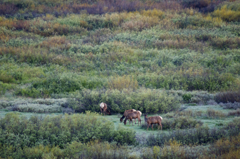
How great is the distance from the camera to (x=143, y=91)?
13.8 m

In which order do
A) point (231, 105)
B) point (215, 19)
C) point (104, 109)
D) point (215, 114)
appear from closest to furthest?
point (215, 114)
point (104, 109)
point (231, 105)
point (215, 19)

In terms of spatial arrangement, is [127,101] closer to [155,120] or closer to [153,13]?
[155,120]

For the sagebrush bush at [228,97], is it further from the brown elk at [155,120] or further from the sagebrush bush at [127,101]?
the brown elk at [155,120]

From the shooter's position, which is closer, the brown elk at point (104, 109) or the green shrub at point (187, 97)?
the brown elk at point (104, 109)

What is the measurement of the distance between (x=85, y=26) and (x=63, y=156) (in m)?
25.3

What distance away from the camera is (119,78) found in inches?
661

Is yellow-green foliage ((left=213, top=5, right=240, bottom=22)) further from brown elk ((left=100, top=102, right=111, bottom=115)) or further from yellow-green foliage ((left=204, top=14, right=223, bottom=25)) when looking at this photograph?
brown elk ((left=100, top=102, right=111, bottom=115))

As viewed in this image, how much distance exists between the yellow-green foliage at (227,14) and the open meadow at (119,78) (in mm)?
165

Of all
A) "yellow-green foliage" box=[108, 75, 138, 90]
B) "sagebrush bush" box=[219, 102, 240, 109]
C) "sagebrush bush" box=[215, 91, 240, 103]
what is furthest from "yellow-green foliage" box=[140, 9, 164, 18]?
"sagebrush bush" box=[219, 102, 240, 109]

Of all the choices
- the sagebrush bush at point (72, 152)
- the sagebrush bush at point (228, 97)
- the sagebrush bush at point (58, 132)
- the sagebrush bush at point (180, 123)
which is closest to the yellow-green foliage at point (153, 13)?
the sagebrush bush at point (228, 97)

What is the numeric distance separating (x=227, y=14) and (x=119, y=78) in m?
21.4

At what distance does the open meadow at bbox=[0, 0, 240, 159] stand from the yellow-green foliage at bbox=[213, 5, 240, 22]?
0.54 ft

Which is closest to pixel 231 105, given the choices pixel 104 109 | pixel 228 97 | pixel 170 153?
pixel 228 97

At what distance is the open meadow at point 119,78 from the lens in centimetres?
896
